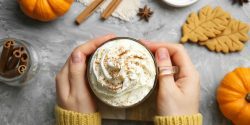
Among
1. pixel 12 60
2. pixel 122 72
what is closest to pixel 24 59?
pixel 12 60

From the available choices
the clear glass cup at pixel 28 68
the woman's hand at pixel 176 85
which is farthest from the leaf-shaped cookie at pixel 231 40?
the clear glass cup at pixel 28 68

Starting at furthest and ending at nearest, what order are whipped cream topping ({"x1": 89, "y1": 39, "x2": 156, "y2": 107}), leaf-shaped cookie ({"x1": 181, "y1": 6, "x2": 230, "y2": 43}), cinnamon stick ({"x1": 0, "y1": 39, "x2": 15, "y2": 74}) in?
1. leaf-shaped cookie ({"x1": 181, "y1": 6, "x2": 230, "y2": 43})
2. cinnamon stick ({"x1": 0, "y1": 39, "x2": 15, "y2": 74})
3. whipped cream topping ({"x1": 89, "y1": 39, "x2": 156, "y2": 107})

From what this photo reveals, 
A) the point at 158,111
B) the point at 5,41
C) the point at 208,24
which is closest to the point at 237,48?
the point at 208,24

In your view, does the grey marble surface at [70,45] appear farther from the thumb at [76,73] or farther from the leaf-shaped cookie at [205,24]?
the thumb at [76,73]

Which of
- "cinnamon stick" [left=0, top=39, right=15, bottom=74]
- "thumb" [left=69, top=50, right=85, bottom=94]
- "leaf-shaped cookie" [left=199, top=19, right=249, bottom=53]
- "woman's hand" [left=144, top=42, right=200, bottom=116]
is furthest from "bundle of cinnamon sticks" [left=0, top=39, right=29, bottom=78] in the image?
"leaf-shaped cookie" [left=199, top=19, right=249, bottom=53]

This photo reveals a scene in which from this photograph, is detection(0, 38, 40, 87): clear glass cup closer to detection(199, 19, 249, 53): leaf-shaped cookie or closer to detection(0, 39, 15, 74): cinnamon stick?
detection(0, 39, 15, 74): cinnamon stick
